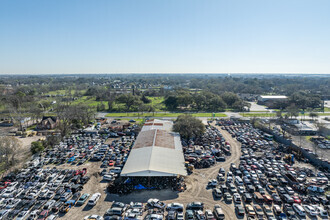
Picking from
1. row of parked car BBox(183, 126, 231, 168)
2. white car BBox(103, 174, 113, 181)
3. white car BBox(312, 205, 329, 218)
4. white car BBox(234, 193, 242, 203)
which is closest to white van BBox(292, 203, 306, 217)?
white car BBox(312, 205, 329, 218)

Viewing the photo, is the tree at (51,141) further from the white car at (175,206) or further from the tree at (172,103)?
the tree at (172,103)

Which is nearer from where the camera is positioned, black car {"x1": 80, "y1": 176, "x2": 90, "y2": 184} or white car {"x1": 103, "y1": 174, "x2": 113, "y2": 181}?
black car {"x1": 80, "y1": 176, "x2": 90, "y2": 184}

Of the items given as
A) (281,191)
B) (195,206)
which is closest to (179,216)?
(195,206)

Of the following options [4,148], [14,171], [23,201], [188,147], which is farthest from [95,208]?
[188,147]

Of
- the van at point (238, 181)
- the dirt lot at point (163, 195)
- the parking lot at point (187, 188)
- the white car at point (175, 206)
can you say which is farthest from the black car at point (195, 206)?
the van at point (238, 181)

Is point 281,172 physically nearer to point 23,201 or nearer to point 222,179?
point 222,179

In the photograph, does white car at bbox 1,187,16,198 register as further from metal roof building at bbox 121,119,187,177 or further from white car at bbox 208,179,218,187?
white car at bbox 208,179,218,187
